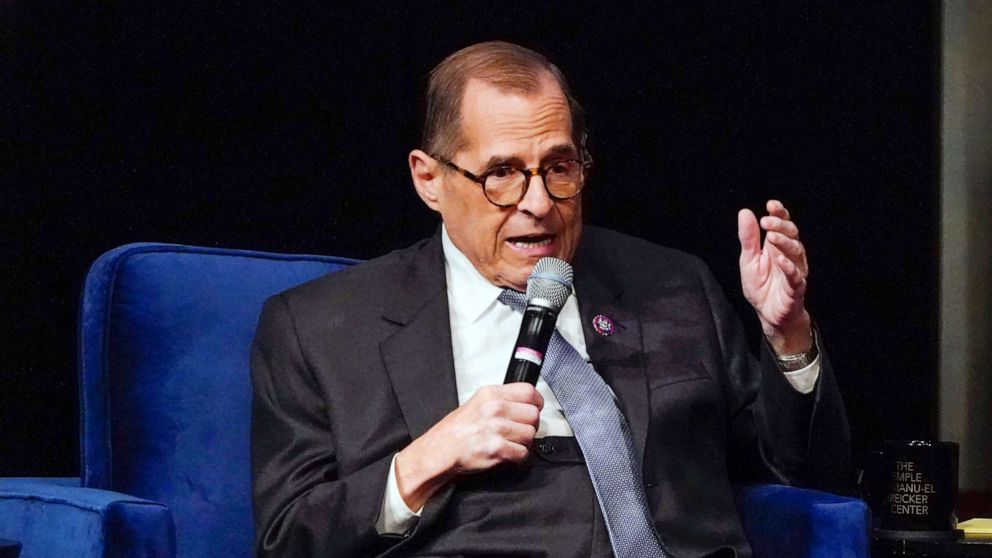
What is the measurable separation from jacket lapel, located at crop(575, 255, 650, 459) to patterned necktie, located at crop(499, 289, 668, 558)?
0.07 ft

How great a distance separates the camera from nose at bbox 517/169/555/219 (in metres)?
1.82

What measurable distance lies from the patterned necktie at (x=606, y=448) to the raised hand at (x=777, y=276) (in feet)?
0.84

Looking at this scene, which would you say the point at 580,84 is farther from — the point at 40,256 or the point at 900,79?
the point at 40,256

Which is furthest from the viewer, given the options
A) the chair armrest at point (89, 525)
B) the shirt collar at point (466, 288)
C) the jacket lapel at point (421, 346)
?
the shirt collar at point (466, 288)

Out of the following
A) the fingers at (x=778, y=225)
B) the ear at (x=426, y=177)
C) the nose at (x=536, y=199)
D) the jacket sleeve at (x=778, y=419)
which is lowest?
the jacket sleeve at (x=778, y=419)

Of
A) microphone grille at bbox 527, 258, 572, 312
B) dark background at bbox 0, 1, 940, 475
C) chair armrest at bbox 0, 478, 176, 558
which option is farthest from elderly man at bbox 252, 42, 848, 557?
dark background at bbox 0, 1, 940, 475

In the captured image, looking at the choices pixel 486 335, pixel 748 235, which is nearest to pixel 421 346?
pixel 486 335

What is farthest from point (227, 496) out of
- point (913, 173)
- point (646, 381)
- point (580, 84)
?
point (913, 173)

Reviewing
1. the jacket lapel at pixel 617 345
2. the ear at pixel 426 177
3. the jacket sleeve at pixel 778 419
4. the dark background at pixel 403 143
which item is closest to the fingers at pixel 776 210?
the jacket sleeve at pixel 778 419

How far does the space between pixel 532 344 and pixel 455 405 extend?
29 cm

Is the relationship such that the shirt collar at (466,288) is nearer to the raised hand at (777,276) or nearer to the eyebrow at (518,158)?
the eyebrow at (518,158)

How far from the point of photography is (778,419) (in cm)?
186

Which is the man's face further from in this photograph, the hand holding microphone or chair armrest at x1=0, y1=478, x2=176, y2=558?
chair armrest at x1=0, y1=478, x2=176, y2=558

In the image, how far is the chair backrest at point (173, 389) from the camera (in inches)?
73.8
